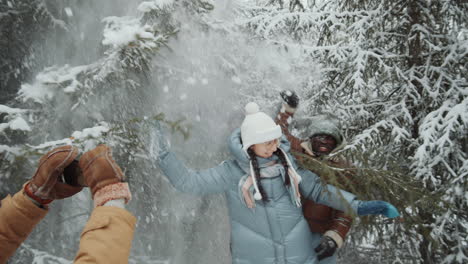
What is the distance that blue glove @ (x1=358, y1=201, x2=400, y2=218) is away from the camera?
109 inches

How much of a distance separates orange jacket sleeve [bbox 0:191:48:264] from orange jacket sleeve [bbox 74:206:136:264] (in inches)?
23.1

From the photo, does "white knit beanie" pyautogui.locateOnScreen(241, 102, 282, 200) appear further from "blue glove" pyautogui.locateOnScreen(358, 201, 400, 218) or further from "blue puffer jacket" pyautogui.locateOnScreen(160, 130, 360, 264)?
"blue glove" pyautogui.locateOnScreen(358, 201, 400, 218)

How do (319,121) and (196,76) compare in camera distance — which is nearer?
(319,121)

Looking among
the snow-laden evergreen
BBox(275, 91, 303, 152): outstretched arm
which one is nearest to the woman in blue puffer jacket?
the snow-laden evergreen

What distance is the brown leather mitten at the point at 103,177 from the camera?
1.76m

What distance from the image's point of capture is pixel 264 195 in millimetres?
2840

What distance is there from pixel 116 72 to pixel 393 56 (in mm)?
3707

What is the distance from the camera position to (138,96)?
4668 mm

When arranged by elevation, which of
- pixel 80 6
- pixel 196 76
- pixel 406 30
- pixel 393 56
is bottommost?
pixel 196 76

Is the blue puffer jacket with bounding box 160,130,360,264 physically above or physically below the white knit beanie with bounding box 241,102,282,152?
below

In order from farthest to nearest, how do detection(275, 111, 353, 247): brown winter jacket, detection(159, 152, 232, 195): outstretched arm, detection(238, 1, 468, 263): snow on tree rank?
detection(238, 1, 468, 263): snow on tree, detection(275, 111, 353, 247): brown winter jacket, detection(159, 152, 232, 195): outstretched arm

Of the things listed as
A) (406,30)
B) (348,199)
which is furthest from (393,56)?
(348,199)

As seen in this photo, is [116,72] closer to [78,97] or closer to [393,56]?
[78,97]

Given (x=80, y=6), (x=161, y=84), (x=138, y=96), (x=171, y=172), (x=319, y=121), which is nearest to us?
(x=171, y=172)
